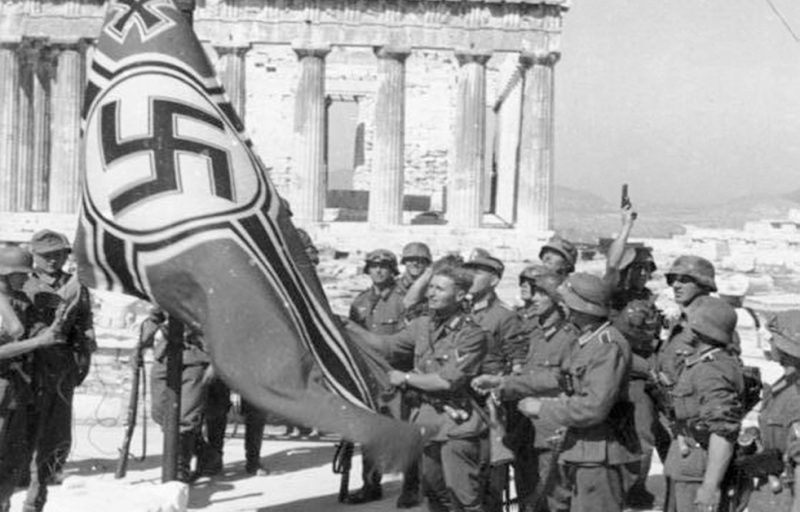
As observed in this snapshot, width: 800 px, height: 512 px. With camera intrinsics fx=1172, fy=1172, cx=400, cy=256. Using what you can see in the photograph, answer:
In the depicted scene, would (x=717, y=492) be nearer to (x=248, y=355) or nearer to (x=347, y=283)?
(x=248, y=355)

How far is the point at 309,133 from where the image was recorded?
107 ft

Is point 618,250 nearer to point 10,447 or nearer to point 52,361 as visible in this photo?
point 52,361

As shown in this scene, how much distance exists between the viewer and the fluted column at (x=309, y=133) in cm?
3262

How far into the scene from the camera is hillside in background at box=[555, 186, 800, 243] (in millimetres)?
59322

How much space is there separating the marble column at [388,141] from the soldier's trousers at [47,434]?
76.2 ft

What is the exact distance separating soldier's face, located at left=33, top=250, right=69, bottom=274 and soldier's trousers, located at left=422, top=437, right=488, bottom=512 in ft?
11.6

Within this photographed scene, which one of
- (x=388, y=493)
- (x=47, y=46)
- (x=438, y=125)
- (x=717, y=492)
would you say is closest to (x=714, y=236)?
(x=438, y=125)

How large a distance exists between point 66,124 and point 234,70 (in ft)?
16.1

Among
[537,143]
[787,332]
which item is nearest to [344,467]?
[787,332]

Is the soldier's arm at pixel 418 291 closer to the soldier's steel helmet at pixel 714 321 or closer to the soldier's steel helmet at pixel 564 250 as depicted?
the soldier's steel helmet at pixel 564 250

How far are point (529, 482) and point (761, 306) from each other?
1069 centimetres

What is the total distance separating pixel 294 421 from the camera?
242 inches

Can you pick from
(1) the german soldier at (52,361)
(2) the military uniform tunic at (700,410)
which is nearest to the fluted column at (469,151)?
(1) the german soldier at (52,361)

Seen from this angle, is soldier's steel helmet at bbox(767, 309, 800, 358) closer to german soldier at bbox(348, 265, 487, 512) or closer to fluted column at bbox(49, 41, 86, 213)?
german soldier at bbox(348, 265, 487, 512)
